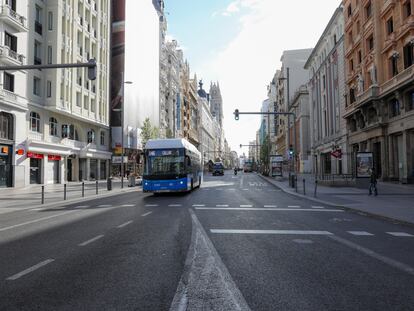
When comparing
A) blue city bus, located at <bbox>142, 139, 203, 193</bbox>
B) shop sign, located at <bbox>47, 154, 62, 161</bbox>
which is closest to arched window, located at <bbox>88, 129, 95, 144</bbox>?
shop sign, located at <bbox>47, 154, 62, 161</bbox>

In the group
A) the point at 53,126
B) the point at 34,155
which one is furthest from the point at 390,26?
the point at 34,155

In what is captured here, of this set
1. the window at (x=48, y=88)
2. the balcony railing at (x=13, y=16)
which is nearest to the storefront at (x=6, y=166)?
the window at (x=48, y=88)

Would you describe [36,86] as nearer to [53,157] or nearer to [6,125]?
[6,125]

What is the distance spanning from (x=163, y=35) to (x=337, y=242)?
81.0 metres

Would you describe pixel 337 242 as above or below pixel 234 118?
below

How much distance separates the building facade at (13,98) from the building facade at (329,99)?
32.2 meters

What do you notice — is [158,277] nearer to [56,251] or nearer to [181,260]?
[181,260]

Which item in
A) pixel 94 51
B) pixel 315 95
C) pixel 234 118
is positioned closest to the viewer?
pixel 234 118

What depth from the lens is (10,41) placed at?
101 ft

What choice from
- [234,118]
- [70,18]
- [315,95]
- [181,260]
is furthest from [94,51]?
[181,260]

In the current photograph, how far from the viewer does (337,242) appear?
8.09 meters

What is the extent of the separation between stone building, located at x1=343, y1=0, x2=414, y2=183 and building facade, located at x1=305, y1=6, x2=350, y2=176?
4117 mm

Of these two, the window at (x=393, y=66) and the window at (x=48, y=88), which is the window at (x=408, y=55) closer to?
the window at (x=393, y=66)

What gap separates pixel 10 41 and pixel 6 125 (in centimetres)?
725
